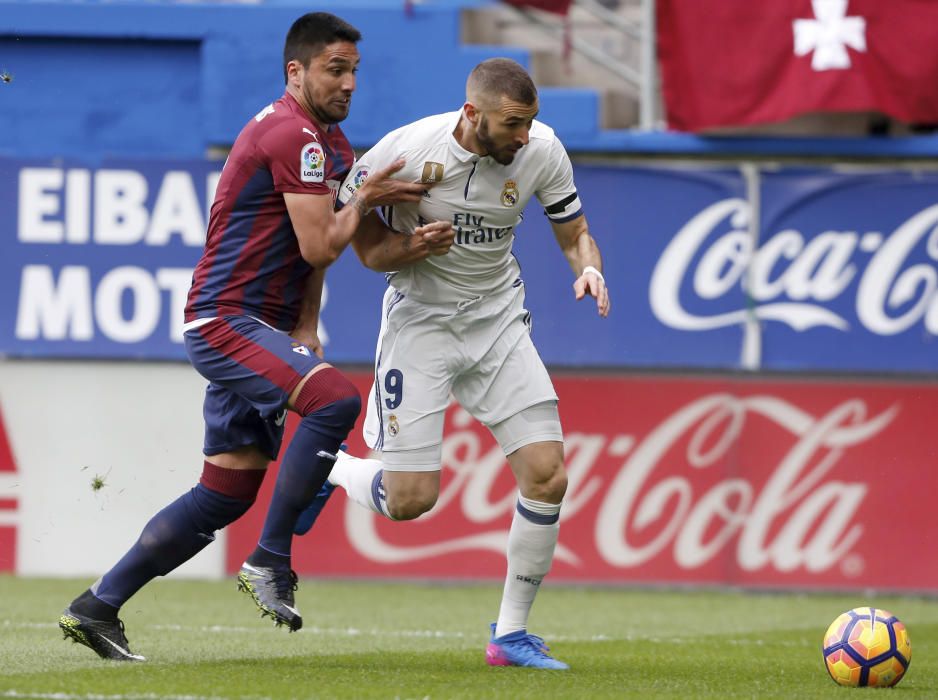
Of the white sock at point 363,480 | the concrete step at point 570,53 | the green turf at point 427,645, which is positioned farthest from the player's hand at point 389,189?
the concrete step at point 570,53

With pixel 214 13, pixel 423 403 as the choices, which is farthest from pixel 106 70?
pixel 423 403

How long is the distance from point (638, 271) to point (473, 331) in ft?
17.6

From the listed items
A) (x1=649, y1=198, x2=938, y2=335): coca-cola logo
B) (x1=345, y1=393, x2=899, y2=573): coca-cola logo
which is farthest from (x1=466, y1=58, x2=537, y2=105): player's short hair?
(x1=649, y1=198, x2=938, y2=335): coca-cola logo

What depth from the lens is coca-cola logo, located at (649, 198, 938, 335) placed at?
12.0 m

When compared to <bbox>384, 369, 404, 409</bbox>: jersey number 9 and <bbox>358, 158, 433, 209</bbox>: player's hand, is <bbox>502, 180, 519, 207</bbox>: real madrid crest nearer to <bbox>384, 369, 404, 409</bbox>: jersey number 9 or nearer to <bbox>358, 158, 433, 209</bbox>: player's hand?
<bbox>358, 158, 433, 209</bbox>: player's hand

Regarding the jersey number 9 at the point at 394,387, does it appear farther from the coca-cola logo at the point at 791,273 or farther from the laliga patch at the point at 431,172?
the coca-cola logo at the point at 791,273

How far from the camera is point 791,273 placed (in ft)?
39.4

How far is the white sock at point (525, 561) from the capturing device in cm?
670

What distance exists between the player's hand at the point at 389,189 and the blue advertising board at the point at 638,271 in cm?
545

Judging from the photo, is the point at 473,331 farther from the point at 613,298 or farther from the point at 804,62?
the point at 804,62

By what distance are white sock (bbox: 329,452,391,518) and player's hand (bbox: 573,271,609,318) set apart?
3.78 feet

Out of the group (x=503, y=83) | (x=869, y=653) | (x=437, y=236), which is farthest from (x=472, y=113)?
(x=869, y=653)

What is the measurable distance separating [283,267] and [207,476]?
2.70 feet

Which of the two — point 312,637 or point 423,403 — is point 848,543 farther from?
point 423,403
